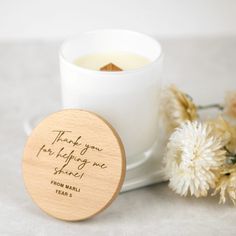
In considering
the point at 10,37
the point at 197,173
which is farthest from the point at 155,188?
the point at 10,37

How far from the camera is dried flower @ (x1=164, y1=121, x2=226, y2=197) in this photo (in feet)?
2.96

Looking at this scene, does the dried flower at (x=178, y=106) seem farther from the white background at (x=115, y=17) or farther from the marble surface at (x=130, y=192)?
the white background at (x=115, y=17)

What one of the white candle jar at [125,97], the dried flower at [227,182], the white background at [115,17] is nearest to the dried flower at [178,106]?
the white candle jar at [125,97]

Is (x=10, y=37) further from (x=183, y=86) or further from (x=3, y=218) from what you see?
(x=3, y=218)

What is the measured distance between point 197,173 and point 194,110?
0.60ft

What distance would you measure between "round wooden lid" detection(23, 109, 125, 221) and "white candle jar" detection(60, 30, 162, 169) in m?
0.07

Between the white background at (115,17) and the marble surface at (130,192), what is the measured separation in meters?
0.04

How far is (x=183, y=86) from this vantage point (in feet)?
4.72

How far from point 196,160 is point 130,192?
150 mm

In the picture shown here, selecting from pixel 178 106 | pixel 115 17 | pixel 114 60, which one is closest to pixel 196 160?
pixel 178 106

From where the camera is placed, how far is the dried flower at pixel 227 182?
901mm

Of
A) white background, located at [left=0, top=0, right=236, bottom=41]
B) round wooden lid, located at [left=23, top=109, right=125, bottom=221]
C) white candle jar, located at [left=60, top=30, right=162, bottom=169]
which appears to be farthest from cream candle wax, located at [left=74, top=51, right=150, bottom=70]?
white background, located at [left=0, top=0, right=236, bottom=41]

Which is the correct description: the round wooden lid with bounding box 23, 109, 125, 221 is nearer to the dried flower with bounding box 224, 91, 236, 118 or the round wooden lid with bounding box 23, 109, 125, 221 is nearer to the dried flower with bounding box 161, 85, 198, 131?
the dried flower with bounding box 161, 85, 198, 131

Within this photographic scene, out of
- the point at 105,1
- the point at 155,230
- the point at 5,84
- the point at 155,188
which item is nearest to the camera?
the point at 155,230
